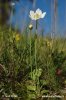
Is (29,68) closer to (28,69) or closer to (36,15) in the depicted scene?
(28,69)

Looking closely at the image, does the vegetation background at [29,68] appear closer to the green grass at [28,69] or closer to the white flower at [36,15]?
the green grass at [28,69]

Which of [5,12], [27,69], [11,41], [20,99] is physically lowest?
[20,99]

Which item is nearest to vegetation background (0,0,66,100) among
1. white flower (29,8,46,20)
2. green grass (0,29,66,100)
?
green grass (0,29,66,100)

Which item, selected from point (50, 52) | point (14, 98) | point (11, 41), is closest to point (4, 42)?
point (11, 41)

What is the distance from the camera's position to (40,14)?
3.31 m

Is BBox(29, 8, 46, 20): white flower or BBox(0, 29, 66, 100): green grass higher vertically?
BBox(29, 8, 46, 20): white flower

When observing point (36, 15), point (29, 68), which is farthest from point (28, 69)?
point (36, 15)

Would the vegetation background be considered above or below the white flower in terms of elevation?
below

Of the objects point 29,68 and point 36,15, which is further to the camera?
point 29,68

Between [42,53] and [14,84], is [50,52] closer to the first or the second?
[42,53]

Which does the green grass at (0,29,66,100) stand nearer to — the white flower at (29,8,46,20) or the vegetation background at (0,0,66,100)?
the vegetation background at (0,0,66,100)

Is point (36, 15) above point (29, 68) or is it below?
above

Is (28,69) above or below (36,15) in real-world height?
below

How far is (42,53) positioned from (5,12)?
18.2 inches
